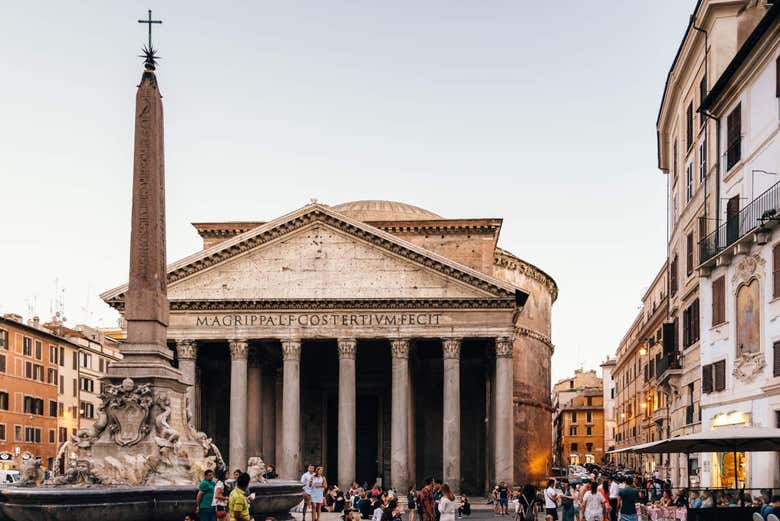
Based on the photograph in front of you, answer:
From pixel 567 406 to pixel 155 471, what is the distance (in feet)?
336

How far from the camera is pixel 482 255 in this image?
4838 centimetres

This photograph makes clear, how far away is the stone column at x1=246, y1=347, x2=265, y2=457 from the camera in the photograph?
40.7 metres

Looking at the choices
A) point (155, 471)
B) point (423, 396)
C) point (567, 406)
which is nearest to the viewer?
point (155, 471)

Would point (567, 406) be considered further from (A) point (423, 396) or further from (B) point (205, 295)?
(B) point (205, 295)

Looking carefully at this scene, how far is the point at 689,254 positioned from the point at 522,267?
94.4 feet

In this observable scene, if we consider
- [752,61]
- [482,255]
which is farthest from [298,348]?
[752,61]

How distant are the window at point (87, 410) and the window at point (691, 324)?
42979 millimetres

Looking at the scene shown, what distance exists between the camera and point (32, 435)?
56.5 m

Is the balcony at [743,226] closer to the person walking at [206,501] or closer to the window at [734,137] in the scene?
the window at [734,137]

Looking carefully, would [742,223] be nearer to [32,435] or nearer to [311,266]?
[311,266]

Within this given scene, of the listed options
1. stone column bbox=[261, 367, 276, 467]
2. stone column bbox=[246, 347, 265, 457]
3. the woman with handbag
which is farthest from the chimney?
stone column bbox=[261, 367, 276, 467]

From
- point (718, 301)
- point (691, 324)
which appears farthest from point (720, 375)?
point (691, 324)

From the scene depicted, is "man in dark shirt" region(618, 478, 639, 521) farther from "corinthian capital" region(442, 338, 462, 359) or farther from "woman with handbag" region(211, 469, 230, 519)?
"corinthian capital" region(442, 338, 462, 359)

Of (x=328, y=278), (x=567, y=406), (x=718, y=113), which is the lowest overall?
(x=567, y=406)
